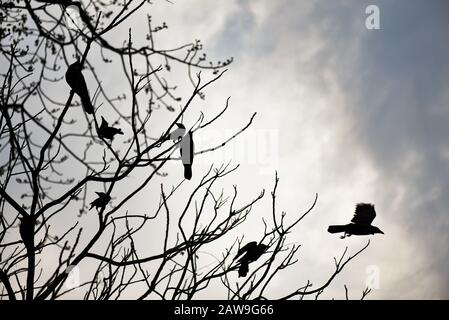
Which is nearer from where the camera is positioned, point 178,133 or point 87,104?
point 178,133

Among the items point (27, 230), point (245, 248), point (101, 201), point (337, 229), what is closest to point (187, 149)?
point (101, 201)

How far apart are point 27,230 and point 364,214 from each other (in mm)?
3080

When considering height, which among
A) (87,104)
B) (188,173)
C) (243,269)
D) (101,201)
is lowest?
(243,269)

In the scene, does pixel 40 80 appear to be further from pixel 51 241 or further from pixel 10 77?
pixel 51 241

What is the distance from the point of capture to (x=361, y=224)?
14.8ft

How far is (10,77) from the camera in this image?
3814 mm

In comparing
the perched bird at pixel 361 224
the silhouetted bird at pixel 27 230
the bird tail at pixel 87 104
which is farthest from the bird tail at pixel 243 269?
the bird tail at pixel 87 104

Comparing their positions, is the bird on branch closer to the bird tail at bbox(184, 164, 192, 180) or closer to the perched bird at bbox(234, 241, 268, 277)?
the bird tail at bbox(184, 164, 192, 180)

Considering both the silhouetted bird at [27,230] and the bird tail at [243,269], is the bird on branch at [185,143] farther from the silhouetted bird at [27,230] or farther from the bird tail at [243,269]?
the silhouetted bird at [27,230]

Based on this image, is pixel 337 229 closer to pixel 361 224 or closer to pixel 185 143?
pixel 361 224

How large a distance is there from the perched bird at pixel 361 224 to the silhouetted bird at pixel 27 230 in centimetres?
267

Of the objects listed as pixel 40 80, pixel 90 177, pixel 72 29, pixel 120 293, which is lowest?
pixel 120 293
